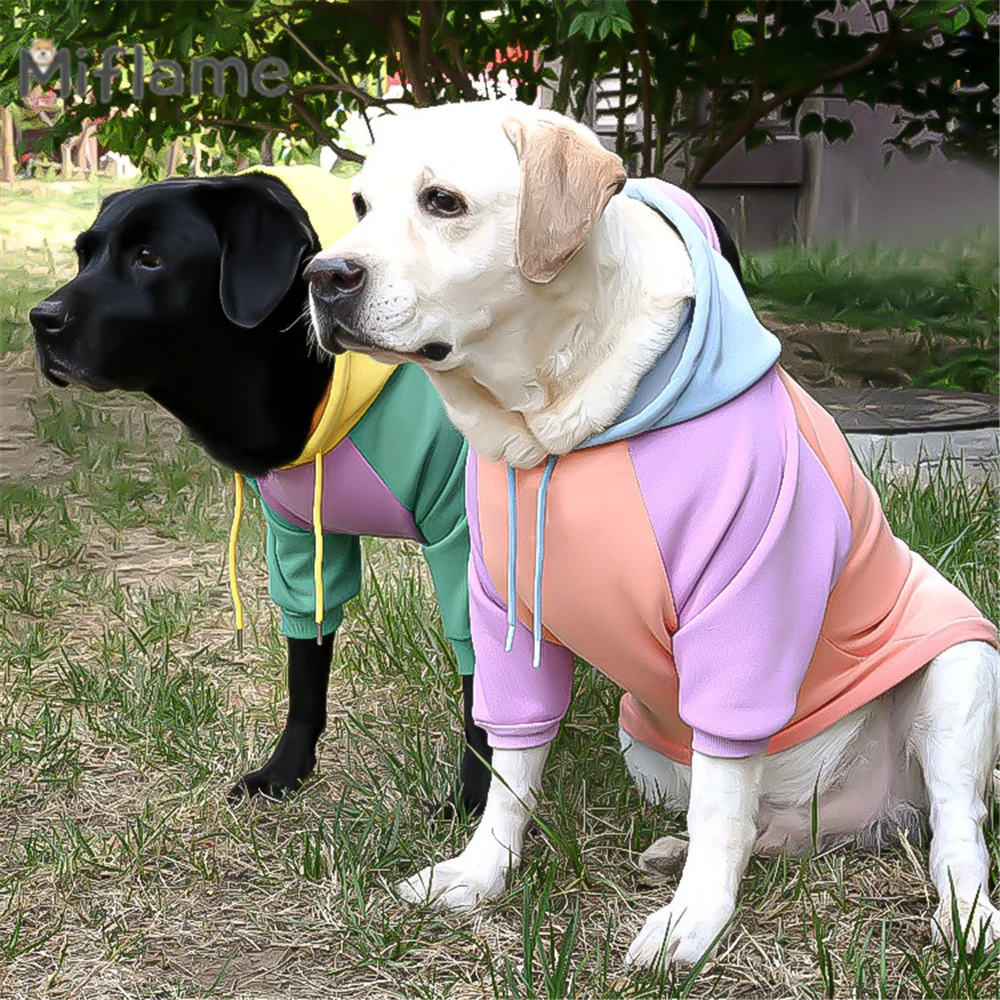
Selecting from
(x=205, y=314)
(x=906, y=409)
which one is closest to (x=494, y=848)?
(x=205, y=314)

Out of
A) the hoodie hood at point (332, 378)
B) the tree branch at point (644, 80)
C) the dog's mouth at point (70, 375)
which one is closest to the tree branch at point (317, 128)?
the tree branch at point (644, 80)

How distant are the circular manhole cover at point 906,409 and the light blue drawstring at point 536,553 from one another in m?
2.72

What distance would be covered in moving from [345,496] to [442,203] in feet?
1.97

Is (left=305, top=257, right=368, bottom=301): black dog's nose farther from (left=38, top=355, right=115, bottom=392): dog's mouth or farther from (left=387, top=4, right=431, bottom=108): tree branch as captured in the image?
(left=387, top=4, right=431, bottom=108): tree branch

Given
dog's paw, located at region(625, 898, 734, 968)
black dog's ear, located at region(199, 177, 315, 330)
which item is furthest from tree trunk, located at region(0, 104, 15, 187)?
dog's paw, located at region(625, 898, 734, 968)

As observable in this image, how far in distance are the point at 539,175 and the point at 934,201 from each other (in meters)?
3.48

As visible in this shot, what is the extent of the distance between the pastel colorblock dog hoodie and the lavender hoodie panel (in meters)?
0.22

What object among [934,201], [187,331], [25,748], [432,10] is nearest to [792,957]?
[187,331]

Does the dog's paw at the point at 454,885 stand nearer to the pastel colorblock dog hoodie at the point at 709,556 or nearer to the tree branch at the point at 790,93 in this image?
the pastel colorblock dog hoodie at the point at 709,556

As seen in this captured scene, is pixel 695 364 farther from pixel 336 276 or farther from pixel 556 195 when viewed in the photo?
pixel 336 276

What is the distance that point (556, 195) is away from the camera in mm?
Answer: 1396

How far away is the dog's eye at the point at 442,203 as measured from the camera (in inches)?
55.7

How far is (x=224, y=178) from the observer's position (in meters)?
1.82

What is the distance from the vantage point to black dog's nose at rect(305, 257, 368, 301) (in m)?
1.40
